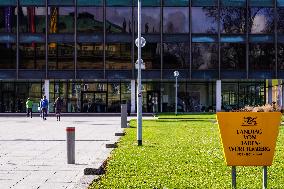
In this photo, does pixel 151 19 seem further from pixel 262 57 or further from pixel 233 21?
pixel 262 57

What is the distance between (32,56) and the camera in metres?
57.7

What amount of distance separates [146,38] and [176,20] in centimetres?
347

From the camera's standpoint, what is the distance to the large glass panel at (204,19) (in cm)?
5819

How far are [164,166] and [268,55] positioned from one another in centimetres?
4761

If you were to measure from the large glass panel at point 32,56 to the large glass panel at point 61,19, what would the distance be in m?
2.17

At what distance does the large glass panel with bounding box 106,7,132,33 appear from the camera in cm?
5762

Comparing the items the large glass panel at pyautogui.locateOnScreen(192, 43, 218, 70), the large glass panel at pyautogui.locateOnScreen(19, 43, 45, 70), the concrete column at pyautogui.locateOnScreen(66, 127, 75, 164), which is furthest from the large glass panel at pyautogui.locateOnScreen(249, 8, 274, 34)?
the concrete column at pyautogui.locateOnScreen(66, 127, 75, 164)

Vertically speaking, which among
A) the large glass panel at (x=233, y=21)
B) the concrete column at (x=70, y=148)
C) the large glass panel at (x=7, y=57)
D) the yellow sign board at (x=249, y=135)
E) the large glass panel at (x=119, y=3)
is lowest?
the concrete column at (x=70, y=148)

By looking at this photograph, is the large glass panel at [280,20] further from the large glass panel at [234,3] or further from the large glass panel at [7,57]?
Answer: the large glass panel at [7,57]

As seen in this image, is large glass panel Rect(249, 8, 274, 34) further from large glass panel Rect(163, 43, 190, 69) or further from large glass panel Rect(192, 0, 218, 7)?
large glass panel Rect(163, 43, 190, 69)

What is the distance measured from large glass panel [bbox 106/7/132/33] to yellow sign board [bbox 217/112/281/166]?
161 ft

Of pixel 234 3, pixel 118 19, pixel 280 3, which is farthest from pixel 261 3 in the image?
pixel 118 19

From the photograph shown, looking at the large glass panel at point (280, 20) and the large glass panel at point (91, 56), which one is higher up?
the large glass panel at point (280, 20)

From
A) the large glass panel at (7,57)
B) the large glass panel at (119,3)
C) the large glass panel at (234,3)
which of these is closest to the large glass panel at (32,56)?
the large glass panel at (7,57)
